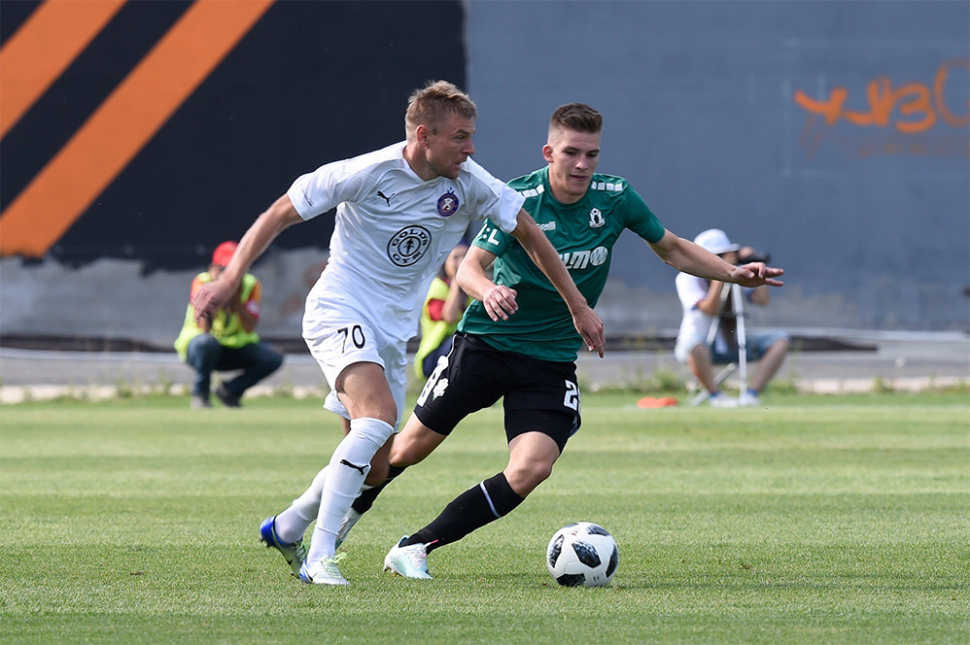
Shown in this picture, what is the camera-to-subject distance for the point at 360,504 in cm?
647

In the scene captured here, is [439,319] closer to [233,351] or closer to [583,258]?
[233,351]

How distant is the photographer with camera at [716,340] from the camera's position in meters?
15.6

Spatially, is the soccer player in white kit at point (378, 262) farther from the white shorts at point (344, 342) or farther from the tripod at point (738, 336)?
the tripod at point (738, 336)

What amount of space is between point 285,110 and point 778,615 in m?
17.3

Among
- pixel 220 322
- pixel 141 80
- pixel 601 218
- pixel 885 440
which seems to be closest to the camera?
pixel 601 218

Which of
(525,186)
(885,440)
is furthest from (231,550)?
(885,440)

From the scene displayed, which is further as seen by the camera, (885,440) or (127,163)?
(127,163)

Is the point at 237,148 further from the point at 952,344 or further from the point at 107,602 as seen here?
Answer: the point at 107,602

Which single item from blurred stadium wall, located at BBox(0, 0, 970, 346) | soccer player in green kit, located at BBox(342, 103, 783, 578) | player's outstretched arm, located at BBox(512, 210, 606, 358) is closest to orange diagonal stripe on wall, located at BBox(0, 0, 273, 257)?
blurred stadium wall, located at BBox(0, 0, 970, 346)

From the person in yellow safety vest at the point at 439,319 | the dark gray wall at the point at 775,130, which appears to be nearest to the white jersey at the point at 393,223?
the person in yellow safety vest at the point at 439,319

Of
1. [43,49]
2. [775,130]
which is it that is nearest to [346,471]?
[43,49]

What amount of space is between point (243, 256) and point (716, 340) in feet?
37.8

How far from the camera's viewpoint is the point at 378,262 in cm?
598

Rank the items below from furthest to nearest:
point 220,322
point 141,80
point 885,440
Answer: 1. point 141,80
2. point 220,322
3. point 885,440
